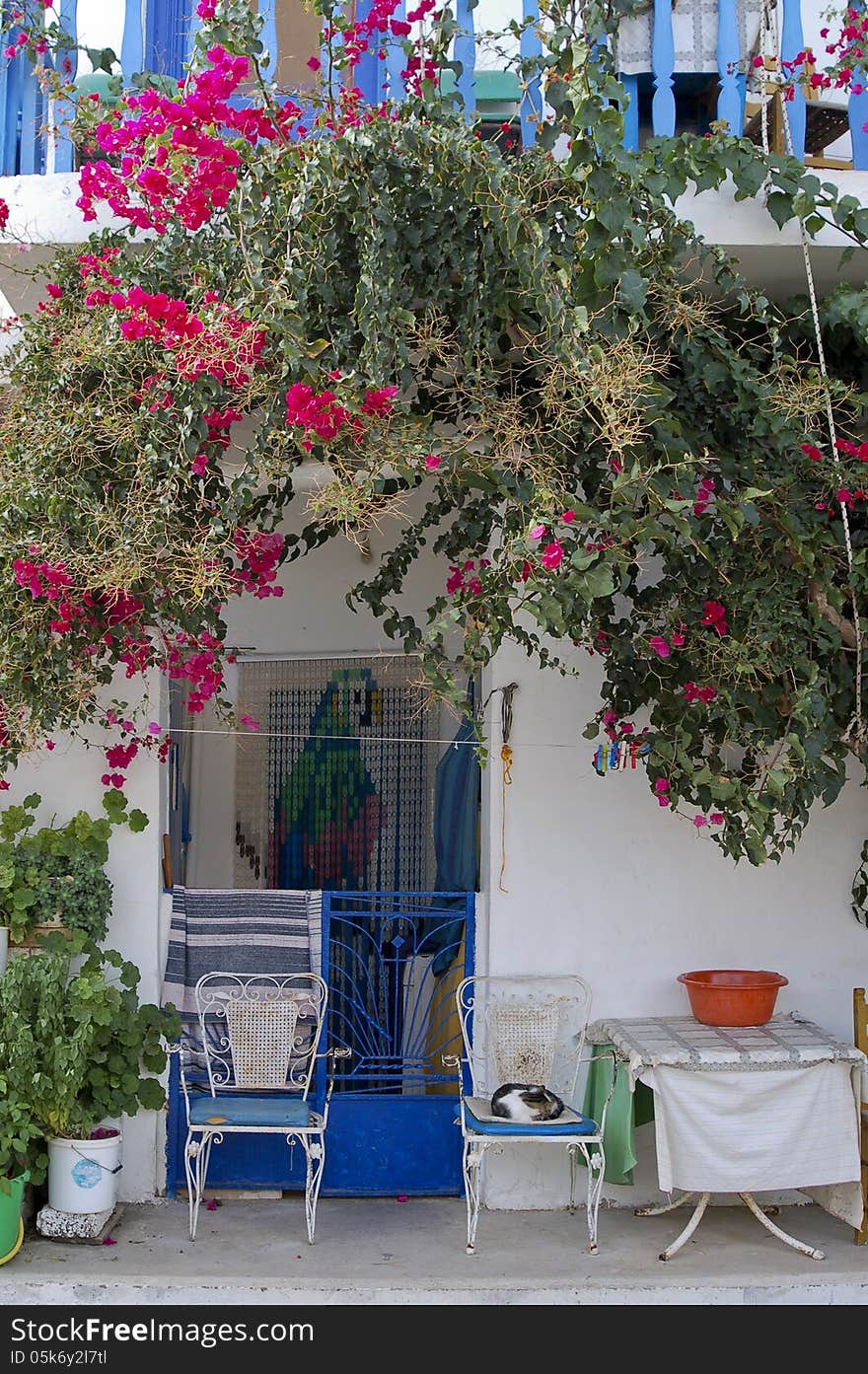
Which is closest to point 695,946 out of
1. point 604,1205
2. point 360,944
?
point 604,1205

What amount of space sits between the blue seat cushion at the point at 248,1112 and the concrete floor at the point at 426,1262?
0.42 m

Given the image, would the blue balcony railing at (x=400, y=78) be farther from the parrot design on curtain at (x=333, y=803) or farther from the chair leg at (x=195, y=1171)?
the chair leg at (x=195, y=1171)

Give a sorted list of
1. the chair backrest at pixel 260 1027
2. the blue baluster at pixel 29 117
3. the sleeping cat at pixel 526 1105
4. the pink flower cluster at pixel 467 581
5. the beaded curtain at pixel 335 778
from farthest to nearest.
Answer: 1. the beaded curtain at pixel 335 778
2. the chair backrest at pixel 260 1027
3. the blue baluster at pixel 29 117
4. the sleeping cat at pixel 526 1105
5. the pink flower cluster at pixel 467 581

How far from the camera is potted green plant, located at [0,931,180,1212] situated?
4.32 metres

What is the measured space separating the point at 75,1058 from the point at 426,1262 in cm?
137

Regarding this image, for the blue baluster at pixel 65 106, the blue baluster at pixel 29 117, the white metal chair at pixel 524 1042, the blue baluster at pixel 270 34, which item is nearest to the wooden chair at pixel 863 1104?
the white metal chair at pixel 524 1042

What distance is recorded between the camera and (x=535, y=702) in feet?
17.0

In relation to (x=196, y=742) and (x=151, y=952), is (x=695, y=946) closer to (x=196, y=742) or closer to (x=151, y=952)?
(x=151, y=952)

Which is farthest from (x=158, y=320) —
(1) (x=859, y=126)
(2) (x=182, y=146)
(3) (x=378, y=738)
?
(3) (x=378, y=738)

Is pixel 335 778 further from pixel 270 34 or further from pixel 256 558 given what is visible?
pixel 270 34

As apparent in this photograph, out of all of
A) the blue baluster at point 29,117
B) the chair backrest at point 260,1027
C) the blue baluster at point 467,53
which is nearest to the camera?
the blue baluster at point 467,53

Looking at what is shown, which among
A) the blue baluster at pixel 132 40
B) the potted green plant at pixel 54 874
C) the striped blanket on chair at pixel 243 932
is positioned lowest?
the striped blanket on chair at pixel 243 932

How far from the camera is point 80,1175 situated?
446 cm

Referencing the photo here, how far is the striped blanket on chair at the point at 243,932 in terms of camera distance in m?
5.12
